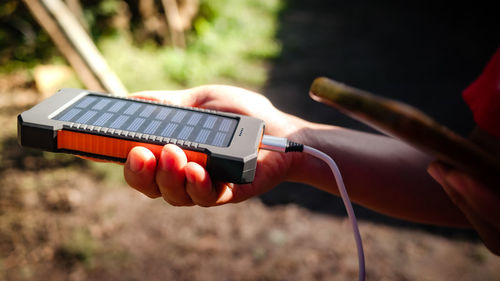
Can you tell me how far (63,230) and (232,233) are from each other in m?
1.12

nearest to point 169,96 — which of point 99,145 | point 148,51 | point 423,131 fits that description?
point 99,145

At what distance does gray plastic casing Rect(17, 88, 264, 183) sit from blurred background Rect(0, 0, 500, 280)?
1.31 metres

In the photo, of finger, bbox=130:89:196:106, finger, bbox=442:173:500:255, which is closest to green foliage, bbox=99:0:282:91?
finger, bbox=130:89:196:106

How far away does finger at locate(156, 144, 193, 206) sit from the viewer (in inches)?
40.3

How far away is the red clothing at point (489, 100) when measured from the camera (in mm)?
1030

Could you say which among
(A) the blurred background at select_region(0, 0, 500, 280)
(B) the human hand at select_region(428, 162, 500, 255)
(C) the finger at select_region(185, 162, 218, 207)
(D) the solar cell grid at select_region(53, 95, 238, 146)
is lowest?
(A) the blurred background at select_region(0, 0, 500, 280)

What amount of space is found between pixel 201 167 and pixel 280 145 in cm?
26

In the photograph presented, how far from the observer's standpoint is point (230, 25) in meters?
5.66

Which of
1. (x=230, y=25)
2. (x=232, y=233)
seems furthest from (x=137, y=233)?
(x=230, y=25)

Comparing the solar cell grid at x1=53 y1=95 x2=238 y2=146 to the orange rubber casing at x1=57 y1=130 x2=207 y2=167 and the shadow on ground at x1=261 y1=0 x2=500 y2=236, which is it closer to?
the orange rubber casing at x1=57 y1=130 x2=207 y2=167

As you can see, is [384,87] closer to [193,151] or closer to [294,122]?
[294,122]

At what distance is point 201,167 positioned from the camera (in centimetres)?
104

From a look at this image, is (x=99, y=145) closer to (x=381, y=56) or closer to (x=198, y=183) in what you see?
(x=198, y=183)

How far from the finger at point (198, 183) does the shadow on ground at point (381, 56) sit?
5.53 ft
